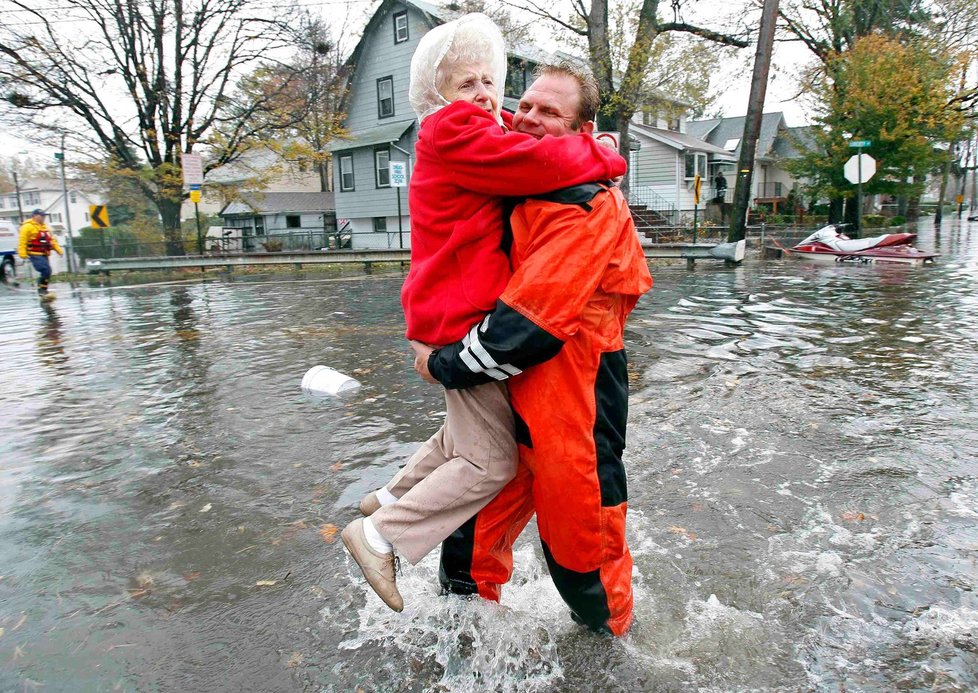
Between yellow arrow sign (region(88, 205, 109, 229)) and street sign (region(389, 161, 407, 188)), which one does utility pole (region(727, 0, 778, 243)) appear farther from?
yellow arrow sign (region(88, 205, 109, 229))

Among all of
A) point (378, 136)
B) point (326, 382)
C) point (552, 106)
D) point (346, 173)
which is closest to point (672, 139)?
point (378, 136)

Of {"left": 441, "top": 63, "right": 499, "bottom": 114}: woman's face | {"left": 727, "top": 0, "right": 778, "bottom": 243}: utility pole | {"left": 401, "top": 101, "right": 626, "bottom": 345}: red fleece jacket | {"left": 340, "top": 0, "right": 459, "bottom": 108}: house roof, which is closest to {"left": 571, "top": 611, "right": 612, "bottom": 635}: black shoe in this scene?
{"left": 401, "top": 101, "right": 626, "bottom": 345}: red fleece jacket

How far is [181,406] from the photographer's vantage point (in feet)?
18.0

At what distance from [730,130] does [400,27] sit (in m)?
31.1

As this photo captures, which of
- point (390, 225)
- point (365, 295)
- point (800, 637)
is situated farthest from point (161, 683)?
point (390, 225)

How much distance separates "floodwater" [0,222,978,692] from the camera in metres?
2.27

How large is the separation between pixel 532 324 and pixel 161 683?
1649mm

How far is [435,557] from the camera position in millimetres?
2936

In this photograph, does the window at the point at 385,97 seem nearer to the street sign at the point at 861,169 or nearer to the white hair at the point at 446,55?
the street sign at the point at 861,169

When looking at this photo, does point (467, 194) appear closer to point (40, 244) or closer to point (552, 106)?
point (552, 106)

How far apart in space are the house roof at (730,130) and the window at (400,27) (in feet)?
90.1

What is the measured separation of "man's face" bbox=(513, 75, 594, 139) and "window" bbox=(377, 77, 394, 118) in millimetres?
33289

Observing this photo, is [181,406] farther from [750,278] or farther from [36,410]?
[750,278]

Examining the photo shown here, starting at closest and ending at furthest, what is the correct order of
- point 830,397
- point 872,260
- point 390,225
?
1. point 830,397
2. point 872,260
3. point 390,225
